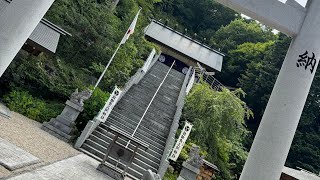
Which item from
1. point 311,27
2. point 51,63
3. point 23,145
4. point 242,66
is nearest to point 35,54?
point 51,63

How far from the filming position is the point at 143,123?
1379cm

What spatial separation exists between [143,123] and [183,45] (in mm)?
20462

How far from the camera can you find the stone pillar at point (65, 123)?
10.6m

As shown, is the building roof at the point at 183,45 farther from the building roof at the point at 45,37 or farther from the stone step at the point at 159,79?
the building roof at the point at 45,37

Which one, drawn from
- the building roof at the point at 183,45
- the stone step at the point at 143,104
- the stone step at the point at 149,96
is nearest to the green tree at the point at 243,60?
the building roof at the point at 183,45

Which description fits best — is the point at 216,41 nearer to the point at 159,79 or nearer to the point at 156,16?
the point at 156,16

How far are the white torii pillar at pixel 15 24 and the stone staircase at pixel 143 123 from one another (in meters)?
8.08

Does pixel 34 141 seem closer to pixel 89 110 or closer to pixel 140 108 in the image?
pixel 89 110

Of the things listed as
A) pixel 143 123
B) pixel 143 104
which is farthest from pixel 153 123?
pixel 143 104

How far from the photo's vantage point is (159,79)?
68.6ft

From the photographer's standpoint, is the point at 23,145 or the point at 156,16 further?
the point at 156,16

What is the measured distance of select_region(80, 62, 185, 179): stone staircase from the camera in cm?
1092

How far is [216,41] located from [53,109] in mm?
31617

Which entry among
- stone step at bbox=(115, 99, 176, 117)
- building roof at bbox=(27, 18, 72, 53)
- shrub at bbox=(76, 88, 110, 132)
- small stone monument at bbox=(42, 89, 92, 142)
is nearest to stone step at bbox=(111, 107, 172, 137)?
stone step at bbox=(115, 99, 176, 117)
